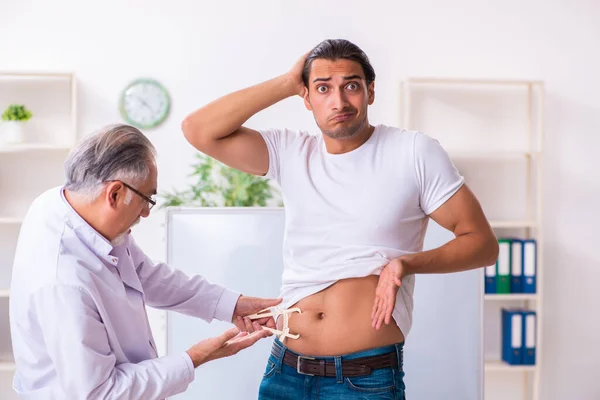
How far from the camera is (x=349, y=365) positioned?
68.1 inches

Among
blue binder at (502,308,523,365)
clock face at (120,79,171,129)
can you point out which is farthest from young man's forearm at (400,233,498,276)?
clock face at (120,79,171,129)

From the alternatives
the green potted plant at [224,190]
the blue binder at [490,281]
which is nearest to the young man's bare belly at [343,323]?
the green potted plant at [224,190]

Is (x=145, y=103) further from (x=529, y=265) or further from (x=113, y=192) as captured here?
(x=113, y=192)

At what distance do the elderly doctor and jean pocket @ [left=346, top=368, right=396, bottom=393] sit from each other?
29 centimetres

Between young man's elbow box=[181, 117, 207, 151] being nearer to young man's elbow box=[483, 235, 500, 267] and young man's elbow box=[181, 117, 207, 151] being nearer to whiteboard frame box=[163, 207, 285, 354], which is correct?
young man's elbow box=[483, 235, 500, 267]

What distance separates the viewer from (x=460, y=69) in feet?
13.4

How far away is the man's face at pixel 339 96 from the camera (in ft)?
5.88

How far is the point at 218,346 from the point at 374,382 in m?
0.38

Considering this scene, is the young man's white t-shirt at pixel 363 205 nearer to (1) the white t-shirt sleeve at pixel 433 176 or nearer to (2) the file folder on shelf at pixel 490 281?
(1) the white t-shirt sleeve at pixel 433 176

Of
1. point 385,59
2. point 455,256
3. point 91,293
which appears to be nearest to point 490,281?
point 385,59

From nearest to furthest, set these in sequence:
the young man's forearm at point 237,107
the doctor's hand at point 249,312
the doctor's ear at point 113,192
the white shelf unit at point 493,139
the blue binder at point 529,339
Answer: the doctor's ear at point 113,192 < the young man's forearm at point 237,107 < the doctor's hand at point 249,312 < the blue binder at point 529,339 < the white shelf unit at point 493,139

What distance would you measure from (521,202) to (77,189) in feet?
10.1

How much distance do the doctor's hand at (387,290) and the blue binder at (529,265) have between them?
7.63 ft

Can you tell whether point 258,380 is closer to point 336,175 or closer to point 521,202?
point 336,175
